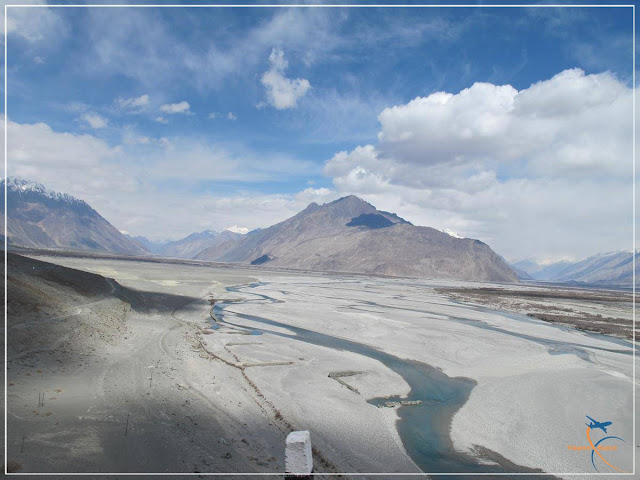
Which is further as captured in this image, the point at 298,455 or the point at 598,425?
the point at 598,425

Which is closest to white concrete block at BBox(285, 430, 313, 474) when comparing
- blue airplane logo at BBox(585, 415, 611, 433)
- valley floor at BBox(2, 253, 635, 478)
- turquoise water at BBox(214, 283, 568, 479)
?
valley floor at BBox(2, 253, 635, 478)

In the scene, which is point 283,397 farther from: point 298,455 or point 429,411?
point 298,455

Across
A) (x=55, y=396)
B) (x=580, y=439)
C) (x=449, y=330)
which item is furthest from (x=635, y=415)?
(x=55, y=396)

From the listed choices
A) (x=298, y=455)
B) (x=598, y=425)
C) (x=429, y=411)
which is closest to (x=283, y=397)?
(x=429, y=411)

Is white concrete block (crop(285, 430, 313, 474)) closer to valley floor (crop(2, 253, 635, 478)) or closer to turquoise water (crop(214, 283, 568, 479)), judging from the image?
valley floor (crop(2, 253, 635, 478))

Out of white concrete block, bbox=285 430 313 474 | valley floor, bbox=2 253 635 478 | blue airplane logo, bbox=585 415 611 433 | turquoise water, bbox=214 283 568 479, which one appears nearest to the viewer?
white concrete block, bbox=285 430 313 474

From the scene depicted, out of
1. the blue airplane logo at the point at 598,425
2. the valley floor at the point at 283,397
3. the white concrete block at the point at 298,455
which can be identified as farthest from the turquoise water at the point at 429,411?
the white concrete block at the point at 298,455

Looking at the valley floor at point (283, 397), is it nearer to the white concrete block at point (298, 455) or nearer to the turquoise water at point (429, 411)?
the turquoise water at point (429, 411)

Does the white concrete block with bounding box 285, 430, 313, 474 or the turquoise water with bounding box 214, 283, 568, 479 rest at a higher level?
the white concrete block with bounding box 285, 430, 313, 474
